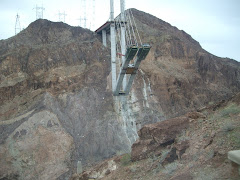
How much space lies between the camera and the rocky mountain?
70.1ft

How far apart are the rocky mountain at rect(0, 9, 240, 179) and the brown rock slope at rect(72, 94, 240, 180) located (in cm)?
759

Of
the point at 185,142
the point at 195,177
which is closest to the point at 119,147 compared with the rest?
the point at 185,142

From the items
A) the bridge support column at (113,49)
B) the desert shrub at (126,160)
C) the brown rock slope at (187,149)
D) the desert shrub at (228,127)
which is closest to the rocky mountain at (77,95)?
the bridge support column at (113,49)

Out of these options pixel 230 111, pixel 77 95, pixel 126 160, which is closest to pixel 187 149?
pixel 230 111

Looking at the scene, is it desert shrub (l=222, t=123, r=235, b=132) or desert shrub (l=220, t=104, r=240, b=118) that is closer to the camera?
desert shrub (l=222, t=123, r=235, b=132)

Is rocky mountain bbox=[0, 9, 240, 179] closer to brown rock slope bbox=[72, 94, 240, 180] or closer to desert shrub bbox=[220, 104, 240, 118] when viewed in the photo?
brown rock slope bbox=[72, 94, 240, 180]

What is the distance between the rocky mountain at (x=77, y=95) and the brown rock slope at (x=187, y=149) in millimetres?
7589

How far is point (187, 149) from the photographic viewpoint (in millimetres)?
10445

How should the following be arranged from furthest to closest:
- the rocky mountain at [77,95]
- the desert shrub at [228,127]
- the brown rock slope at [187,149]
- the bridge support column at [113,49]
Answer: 1. the bridge support column at [113,49]
2. the rocky mountain at [77,95]
3. the desert shrub at [228,127]
4. the brown rock slope at [187,149]

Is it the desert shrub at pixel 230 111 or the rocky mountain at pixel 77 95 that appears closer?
the desert shrub at pixel 230 111

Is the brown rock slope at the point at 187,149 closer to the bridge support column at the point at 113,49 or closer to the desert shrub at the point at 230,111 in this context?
the desert shrub at the point at 230,111

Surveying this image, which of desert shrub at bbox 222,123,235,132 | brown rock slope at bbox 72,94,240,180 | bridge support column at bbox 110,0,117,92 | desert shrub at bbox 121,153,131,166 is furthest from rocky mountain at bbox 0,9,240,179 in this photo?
desert shrub at bbox 222,123,235,132

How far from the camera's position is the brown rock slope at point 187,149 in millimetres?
8688

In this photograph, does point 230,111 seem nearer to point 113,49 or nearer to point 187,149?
point 187,149
